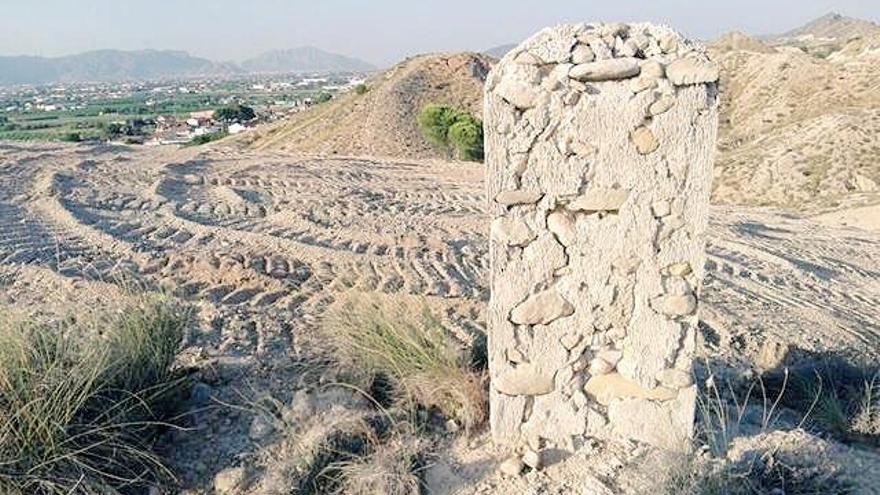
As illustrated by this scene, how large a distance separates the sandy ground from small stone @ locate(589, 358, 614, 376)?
1816 millimetres

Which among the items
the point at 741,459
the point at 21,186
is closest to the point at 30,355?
the point at 741,459

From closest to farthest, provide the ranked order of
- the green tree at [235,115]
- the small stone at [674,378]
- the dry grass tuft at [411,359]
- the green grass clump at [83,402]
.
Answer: the green grass clump at [83,402]
the small stone at [674,378]
the dry grass tuft at [411,359]
the green tree at [235,115]

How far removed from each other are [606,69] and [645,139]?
0.37m

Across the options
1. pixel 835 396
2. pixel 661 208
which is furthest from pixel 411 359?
pixel 835 396

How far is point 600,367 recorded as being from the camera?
11.8 ft

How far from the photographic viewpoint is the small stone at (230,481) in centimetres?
342

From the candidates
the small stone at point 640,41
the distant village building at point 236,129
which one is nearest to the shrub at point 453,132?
the small stone at point 640,41

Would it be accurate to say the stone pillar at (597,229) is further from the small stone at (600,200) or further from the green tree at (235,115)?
the green tree at (235,115)

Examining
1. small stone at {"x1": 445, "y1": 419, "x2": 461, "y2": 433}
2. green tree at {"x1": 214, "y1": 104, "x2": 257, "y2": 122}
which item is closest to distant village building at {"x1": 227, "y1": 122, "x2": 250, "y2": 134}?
green tree at {"x1": 214, "y1": 104, "x2": 257, "y2": 122}

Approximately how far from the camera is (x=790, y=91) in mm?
29031

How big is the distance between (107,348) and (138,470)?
633 millimetres

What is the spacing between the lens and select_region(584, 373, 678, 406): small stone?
3.59 m

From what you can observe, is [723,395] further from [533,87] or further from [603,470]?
[533,87]

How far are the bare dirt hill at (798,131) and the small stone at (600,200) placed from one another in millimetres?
13827
